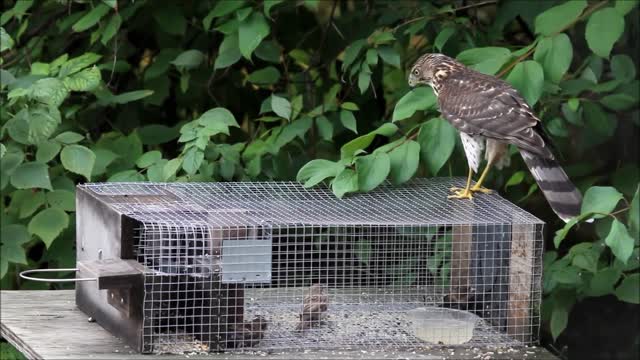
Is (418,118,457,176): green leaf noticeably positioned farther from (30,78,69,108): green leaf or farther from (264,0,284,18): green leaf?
(30,78,69,108): green leaf

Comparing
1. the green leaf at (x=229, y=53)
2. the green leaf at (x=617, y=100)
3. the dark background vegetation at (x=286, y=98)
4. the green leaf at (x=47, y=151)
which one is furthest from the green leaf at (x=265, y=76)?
the green leaf at (x=617, y=100)

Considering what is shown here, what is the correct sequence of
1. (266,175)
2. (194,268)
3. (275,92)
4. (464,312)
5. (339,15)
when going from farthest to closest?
(339,15), (275,92), (266,175), (464,312), (194,268)

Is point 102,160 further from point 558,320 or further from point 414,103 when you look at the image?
point 558,320

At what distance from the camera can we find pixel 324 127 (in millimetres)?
5223

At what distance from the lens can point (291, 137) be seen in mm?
5191

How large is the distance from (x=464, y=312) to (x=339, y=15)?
2748mm

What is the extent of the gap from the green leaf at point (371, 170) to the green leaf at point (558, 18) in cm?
96

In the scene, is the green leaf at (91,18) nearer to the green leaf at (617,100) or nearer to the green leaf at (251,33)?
the green leaf at (251,33)

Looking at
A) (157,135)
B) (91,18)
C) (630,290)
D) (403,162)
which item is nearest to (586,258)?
(630,290)

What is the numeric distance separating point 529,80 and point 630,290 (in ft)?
3.08

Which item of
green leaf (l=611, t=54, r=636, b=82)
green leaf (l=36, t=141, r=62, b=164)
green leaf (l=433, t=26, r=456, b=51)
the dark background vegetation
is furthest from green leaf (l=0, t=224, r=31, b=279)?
green leaf (l=611, t=54, r=636, b=82)

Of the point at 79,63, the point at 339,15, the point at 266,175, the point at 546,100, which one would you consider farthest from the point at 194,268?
the point at 339,15

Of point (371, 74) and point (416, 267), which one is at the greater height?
point (371, 74)

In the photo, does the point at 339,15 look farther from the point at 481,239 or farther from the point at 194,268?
the point at 194,268
